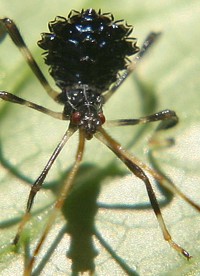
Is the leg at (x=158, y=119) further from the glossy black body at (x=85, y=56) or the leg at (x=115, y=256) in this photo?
the leg at (x=115, y=256)

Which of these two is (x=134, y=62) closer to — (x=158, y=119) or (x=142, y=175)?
A: (x=158, y=119)

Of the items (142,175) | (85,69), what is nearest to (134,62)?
(85,69)

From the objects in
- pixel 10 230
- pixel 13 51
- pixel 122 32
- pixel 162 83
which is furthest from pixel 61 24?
pixel 10 230

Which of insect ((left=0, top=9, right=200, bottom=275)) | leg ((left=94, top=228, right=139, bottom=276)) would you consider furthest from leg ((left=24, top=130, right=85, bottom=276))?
leg ((left=94, top=228, right=139, bottom=276))

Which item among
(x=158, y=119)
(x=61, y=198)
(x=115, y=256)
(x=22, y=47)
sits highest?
(x=22, y=47)

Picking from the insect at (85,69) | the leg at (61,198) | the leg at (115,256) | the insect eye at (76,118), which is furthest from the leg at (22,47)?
the leg at (115,256)

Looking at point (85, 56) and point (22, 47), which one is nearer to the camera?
point (85, 56)

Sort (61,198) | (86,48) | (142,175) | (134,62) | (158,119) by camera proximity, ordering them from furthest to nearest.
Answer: (134,62) < (158,119) < (86,48) < (142,175) < (61,198)
